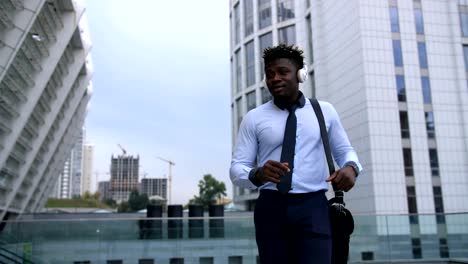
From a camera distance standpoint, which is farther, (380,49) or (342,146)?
(380,49)

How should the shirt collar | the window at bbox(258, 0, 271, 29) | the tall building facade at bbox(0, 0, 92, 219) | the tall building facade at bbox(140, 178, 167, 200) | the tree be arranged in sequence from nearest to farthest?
the shirt collar, the tall building facade at bbox(0, 0, 92, 219), the window at bbox(258, 0, 271, 29), the tree, the tall building facade at bbox(140, 178, 167, 200)

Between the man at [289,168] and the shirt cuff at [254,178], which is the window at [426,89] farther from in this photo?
the shirt cuff at [254,178]

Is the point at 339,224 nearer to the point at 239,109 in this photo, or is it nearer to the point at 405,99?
the point at 405,99

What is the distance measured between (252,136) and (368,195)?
92.2 feet

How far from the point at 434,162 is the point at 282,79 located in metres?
30.6

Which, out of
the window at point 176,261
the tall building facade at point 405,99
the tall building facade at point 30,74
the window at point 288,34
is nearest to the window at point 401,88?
the tall building facade at point 405,99

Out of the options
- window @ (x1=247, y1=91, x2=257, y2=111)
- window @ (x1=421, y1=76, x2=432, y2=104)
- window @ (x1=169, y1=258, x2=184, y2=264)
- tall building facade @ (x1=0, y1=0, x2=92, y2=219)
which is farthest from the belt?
window @ (x1=247, y1=91, x2=257, y2=111)

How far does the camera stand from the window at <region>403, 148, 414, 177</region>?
29.0 meters

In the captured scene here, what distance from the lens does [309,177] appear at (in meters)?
1.95

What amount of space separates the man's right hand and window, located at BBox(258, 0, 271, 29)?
125ft

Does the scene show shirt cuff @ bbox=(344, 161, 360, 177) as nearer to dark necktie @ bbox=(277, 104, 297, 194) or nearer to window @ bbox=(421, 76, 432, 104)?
dark necktie @ bbox=(277, 104, 297, 194)

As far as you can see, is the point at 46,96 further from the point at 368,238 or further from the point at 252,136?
the point at 252,136

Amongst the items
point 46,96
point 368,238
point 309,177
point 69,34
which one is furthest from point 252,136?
point 46,96

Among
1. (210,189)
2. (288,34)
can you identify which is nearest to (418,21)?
(288,34)
